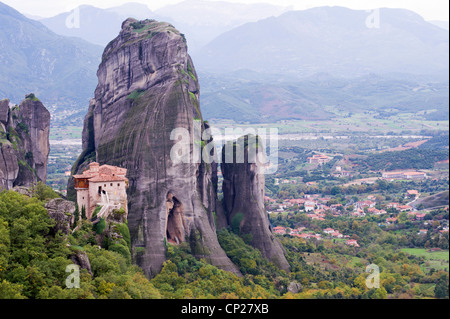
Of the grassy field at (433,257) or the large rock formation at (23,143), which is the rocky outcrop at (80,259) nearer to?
the large rock formation at (23,143)

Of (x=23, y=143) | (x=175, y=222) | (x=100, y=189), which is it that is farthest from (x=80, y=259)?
(x=23, y=143)

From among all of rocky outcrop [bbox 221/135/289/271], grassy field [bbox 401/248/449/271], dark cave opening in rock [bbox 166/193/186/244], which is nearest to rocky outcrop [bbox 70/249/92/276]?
dark cave opening in rock [bbox 166/193/186/244]

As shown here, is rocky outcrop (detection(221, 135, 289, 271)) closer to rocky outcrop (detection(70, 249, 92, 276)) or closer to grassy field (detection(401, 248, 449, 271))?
grassy field (detection(401, 248, 449, 271))

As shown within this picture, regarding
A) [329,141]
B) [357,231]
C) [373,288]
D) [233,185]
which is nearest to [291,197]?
[357,231]
